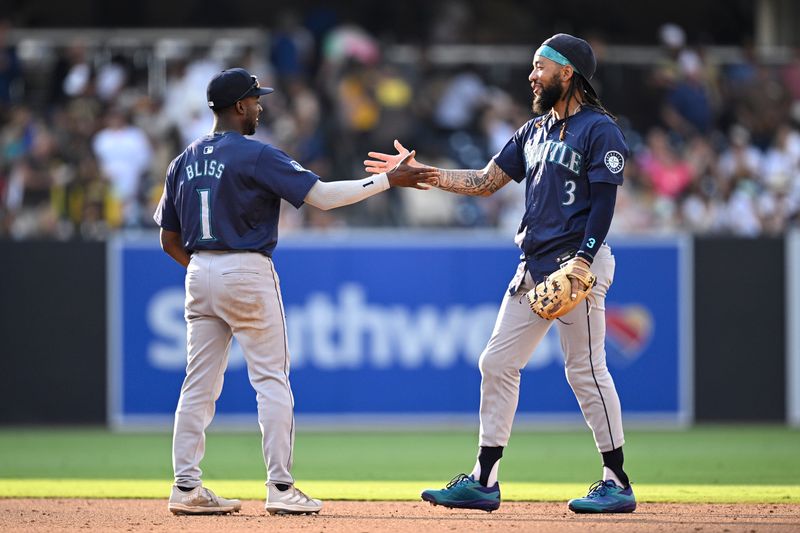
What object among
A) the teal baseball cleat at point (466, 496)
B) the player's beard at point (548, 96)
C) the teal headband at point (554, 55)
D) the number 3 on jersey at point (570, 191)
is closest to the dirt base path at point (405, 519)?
the teal baseball cleat at point (466, 496)

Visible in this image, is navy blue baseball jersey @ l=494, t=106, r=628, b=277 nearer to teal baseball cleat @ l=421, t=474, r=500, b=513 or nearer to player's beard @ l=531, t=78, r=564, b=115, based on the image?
player's beard @ l=531, t=78, r=564, b=115

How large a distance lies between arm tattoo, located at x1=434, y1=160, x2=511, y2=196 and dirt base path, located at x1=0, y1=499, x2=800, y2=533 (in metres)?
1.80

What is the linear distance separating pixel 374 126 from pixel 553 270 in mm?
8559

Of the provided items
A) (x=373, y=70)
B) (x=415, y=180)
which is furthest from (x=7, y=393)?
(x=415, y=180)

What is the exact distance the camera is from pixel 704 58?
1661cm

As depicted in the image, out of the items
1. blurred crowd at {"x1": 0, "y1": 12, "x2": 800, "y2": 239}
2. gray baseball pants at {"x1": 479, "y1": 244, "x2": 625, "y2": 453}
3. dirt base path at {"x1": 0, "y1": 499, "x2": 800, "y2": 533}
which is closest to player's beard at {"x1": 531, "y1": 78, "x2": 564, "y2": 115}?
gray baseball pants at {"x1": 479, "y1": 244, "x2": 625, "y2": 453}

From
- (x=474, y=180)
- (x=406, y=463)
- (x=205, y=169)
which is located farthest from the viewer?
(x=406, y=463)

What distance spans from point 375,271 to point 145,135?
3534 millimetres

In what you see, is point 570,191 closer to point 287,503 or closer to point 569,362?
point 569,362

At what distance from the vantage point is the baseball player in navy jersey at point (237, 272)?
6684mm

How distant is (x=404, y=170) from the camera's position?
7031mm

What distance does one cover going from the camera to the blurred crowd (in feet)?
45.6

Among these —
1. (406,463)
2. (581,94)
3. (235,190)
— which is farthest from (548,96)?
(406,463)

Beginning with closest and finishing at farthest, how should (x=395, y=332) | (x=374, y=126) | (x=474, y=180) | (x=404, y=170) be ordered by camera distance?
(x=404, y=170)
(x=474, y=180)
(x=395, y=332)
(x=374, y=126)
